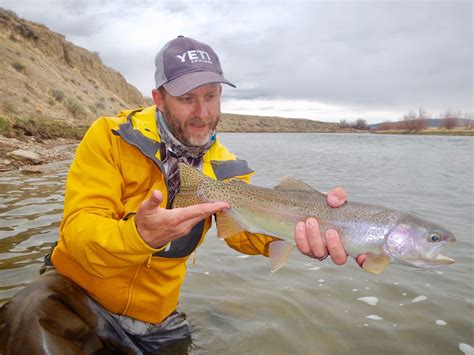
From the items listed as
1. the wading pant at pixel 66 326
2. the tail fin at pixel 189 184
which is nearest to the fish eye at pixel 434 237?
the tail fin at pixel 189 184

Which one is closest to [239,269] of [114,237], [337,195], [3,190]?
[337,195]

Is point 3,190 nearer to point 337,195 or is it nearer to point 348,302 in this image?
point 348,302

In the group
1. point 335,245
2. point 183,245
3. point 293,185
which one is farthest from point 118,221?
point 335,245

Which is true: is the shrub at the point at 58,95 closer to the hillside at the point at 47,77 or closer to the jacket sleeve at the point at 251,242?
the hillside at the point at 47,77

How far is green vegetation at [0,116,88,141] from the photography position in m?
16.1

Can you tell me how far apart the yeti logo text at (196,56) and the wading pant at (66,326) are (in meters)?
2.21

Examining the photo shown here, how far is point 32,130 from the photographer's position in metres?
18.3

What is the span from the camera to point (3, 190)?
9383mm

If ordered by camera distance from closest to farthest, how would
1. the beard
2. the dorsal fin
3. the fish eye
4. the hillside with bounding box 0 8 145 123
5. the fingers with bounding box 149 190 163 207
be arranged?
the fingers with bounding box 149 190 163 207, the fish eye, the dorsal fin, the beard, the hillside with bounding box 0 8 145 123

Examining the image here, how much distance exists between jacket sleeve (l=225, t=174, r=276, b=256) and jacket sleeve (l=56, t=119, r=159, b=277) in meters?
1.22

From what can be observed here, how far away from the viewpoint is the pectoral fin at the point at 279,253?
134 inches

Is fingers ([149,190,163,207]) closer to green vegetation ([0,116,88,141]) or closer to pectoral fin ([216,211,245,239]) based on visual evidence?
pectoral fin ([216,211,245,239])

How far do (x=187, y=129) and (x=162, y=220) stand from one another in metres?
1.30

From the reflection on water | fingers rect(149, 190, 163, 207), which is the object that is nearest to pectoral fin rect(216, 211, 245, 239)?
fingers rect(149, 190, 163, 207)
